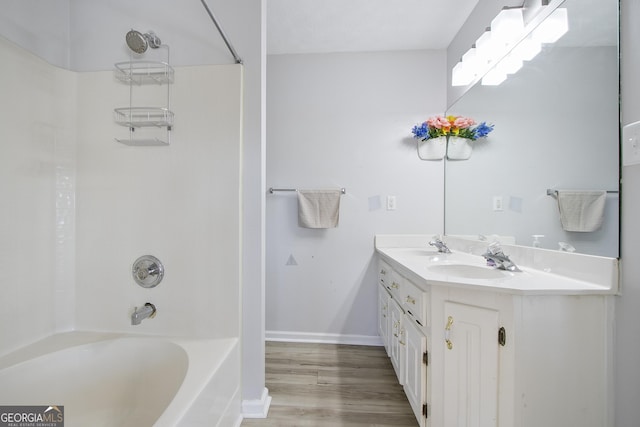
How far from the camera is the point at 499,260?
123 cm

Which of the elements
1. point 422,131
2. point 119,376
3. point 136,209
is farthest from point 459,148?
point 119,376

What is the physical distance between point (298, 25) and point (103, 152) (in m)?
1.54

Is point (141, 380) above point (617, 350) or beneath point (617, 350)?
beneath

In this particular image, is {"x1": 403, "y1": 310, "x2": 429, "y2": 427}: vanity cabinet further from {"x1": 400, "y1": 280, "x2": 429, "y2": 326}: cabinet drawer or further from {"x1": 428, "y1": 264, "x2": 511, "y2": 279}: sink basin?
{"x1": 428, "y1": 264, "x2": 511, "y2": 279}: sink basin

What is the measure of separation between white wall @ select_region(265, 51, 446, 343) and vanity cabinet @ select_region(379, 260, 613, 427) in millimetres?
1090

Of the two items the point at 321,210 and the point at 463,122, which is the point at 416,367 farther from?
the point at 463,122

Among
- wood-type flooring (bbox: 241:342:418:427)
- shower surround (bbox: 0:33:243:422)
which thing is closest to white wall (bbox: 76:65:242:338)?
shower surround (bbox: 0:33:243:422)

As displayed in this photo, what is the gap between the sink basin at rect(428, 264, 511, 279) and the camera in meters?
1.23

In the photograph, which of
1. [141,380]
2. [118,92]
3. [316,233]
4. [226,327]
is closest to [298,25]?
[118,92]

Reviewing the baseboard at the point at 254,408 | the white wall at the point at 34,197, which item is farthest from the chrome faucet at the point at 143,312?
the baseboard at the point at 254,408

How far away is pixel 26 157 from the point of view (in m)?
1.12

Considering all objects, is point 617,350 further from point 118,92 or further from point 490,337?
point 118,92

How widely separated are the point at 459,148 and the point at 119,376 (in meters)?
2.40

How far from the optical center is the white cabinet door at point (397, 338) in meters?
1.39
